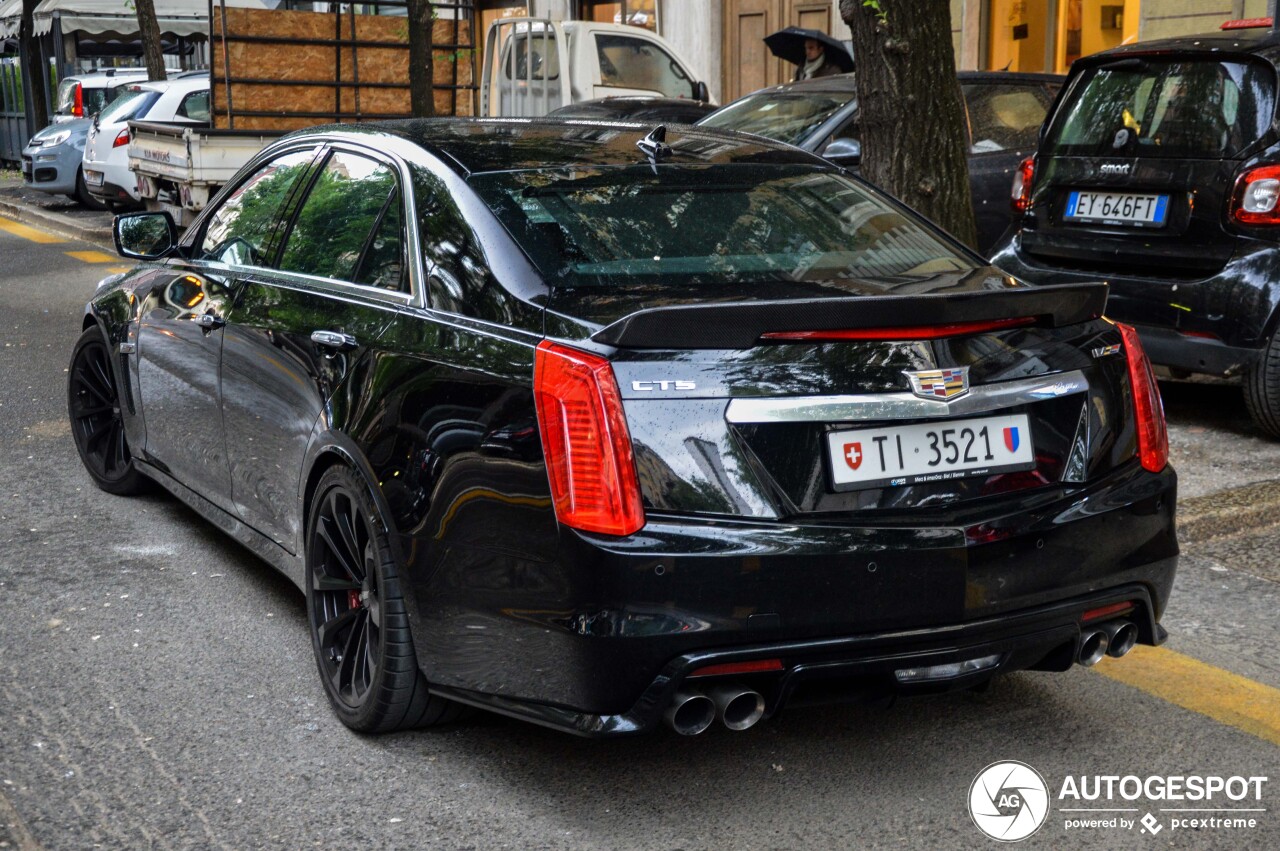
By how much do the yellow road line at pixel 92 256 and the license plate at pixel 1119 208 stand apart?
11.1 meters

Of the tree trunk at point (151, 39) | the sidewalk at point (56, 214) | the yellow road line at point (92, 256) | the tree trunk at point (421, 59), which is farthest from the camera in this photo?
the tree trunk at point (151, 39)

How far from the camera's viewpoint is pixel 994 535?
336cm

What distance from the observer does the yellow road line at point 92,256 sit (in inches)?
624

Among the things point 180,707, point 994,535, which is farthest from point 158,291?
point 994,535

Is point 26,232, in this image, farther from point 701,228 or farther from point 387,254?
point 701,228

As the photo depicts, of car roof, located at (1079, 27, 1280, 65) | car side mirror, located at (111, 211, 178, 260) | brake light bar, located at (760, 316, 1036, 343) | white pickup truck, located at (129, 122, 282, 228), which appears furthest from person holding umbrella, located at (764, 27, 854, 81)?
brake light bar, located at (760, 316, 1036, 343)

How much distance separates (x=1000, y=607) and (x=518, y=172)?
1617mm

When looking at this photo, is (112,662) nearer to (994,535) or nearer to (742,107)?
(994,535)

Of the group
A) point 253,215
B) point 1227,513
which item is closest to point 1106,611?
point 1227,513

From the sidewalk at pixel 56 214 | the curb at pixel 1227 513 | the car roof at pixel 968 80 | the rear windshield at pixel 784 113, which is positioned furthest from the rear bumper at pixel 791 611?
the sidewalk at pixel 56 214

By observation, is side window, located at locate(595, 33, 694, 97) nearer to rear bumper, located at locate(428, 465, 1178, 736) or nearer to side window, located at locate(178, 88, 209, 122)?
side window, located at locate(178, 88, 209, 122)

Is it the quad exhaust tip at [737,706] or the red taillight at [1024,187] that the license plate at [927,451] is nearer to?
the quad exhaust tip at [737,706]

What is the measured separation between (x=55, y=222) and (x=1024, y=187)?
14.5 metres

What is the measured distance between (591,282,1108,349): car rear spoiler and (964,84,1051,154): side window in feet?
21.9
